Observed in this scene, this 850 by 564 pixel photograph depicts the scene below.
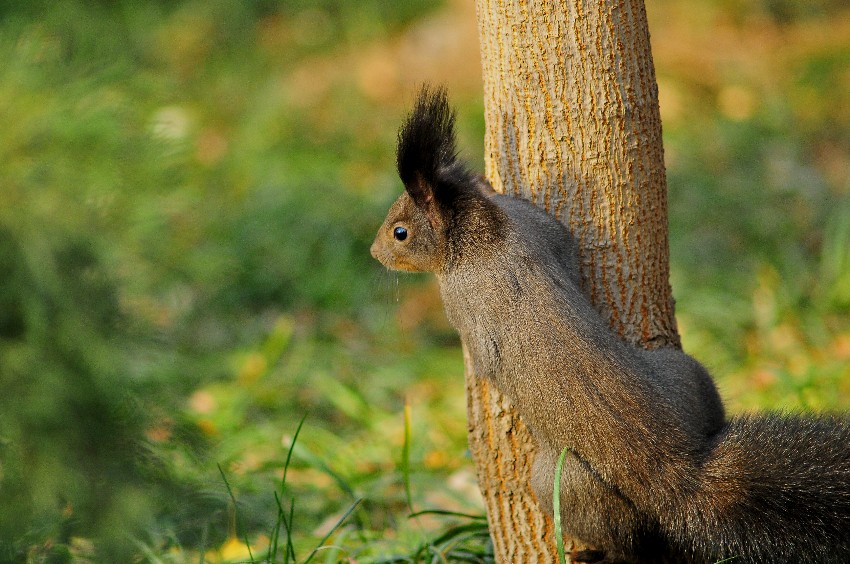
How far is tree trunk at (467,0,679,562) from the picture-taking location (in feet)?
7.78

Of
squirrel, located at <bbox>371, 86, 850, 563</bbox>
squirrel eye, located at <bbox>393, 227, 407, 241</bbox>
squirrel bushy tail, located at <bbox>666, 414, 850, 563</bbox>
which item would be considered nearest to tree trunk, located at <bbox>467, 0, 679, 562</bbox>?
squirrel, located at <bbox>371, 86, 850, 563</bbox>

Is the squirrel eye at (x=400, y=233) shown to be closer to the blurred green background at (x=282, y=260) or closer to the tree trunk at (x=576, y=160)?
the tree trunk at (x=576, y=160)

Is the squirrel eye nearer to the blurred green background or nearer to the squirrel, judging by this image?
the squirrel

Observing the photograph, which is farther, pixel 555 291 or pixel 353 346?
pixel 353 346

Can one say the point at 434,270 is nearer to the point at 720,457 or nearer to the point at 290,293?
the point at 720,457

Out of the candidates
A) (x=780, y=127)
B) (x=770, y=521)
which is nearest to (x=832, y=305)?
(x=780, y=127)

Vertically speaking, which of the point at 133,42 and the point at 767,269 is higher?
the point at 133,42

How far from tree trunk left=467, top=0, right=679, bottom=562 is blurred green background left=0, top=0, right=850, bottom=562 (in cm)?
51

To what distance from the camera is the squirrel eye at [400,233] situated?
8.79ft

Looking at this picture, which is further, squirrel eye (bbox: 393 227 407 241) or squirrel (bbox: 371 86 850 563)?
squirrel eye (bbox: 393 227 407 241)

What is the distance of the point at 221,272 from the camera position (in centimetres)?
520

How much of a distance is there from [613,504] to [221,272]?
338cm

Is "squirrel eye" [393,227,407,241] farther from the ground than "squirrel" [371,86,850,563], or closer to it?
farther from the ground

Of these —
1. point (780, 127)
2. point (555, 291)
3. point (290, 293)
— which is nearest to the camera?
point (555, 291)
